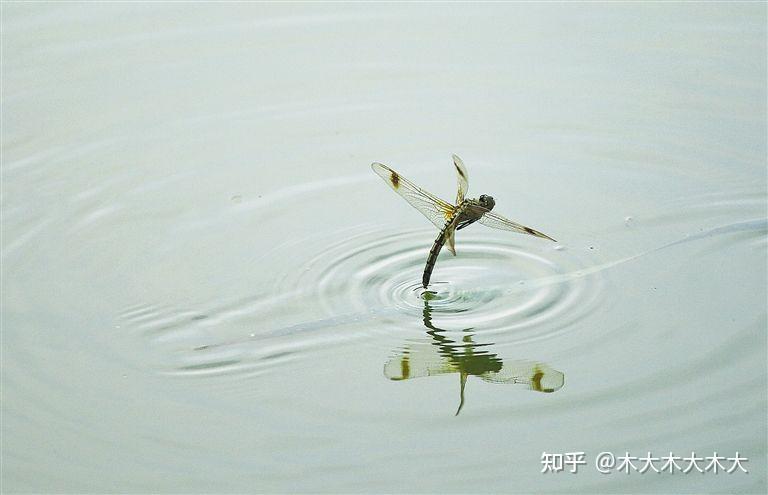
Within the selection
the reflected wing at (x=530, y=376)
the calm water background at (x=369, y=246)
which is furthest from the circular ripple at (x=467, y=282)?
the reflected wing at (x=530, y=376)

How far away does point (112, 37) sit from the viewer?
593cm

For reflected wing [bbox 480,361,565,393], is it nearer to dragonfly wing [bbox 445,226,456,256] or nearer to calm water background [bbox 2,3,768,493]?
calm water background [bbox 2,3,768,493]

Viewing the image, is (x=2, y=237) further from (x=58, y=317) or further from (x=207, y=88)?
(x=207, y=88)

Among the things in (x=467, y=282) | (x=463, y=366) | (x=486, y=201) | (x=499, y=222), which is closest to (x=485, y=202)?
(x=486, y=201)

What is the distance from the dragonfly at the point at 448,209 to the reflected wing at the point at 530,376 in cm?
47

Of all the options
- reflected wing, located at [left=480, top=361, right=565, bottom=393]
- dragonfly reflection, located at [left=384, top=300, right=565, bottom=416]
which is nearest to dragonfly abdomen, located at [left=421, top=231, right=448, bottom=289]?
dragonfly reflection, located at [left=384, top=300, right=565, bottom=416]

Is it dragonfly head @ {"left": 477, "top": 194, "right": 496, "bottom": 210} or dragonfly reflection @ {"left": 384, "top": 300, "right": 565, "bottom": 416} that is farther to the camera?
dragonfly head @ {"left": 477, "top": 194, "right": 496, "bottom": 210}

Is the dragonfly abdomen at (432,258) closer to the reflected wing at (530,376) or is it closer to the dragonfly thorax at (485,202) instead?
the dragonfly thorax at (485,202)

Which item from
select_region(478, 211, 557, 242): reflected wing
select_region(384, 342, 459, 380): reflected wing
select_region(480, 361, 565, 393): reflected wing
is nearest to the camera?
select_region(480, 361, 565, 393): reflected wing

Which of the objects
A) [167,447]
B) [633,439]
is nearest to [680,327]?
[633,439]

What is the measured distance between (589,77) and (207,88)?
6.84 ft

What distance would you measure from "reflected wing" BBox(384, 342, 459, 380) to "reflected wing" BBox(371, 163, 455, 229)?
49cm

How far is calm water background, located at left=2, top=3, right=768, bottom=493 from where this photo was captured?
9.87 feet

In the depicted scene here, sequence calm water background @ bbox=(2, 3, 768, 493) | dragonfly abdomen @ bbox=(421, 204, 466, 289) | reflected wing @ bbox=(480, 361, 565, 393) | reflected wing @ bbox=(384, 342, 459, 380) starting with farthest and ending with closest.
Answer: dragonfly abdomen @ bbox=(421, 204, 466, 289)
reflected wing @ bbox=(384, 342, 459, 380)
reflected wing @ bbox=(480, 361, 565, 393)
calm water background @ bbox=(2, 3, 768, 493)
